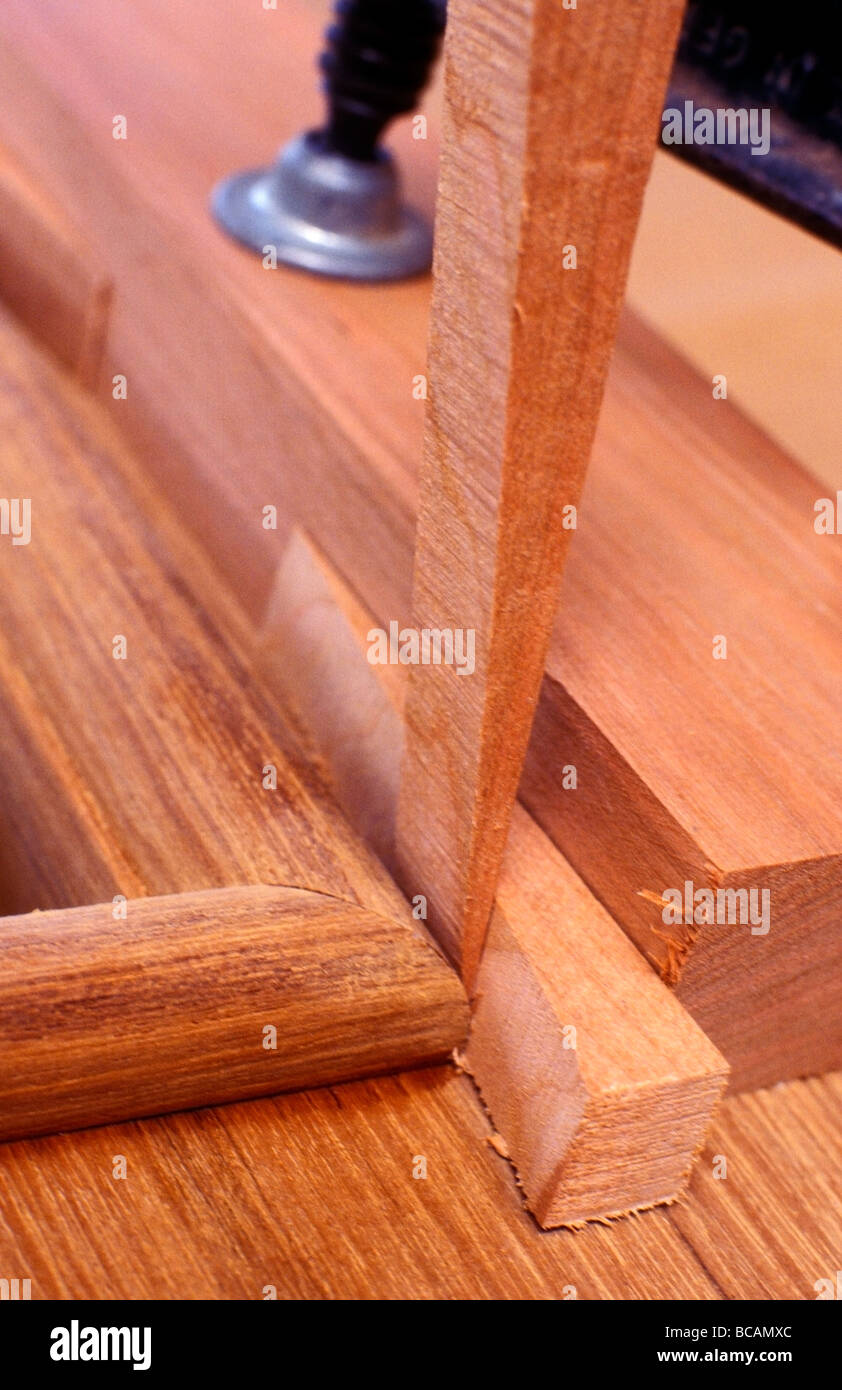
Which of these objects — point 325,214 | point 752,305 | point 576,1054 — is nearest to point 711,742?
point 576,1054

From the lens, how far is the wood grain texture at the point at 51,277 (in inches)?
32.5

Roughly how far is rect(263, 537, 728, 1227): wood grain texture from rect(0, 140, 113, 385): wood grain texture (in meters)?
0.39

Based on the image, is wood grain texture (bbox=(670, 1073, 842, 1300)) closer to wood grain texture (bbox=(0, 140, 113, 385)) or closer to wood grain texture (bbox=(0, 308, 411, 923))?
wood grain texture (bbox=(0, 308, 411, 923))

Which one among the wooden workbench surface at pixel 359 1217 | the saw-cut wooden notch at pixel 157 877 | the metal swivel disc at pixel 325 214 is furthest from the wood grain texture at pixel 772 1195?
the metal swivel disc at pixel 325 214

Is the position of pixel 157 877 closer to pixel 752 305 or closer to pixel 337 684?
pixel 337 684

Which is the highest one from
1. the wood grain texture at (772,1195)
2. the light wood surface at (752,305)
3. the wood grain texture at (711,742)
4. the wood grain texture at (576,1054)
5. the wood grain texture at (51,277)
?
the light wood surface at (752,305)

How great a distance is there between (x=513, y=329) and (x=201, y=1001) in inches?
9.3

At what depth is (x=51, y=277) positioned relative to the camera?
854 millimetres

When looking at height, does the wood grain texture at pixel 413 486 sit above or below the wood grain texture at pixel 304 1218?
above

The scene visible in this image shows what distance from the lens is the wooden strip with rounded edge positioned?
0.45m

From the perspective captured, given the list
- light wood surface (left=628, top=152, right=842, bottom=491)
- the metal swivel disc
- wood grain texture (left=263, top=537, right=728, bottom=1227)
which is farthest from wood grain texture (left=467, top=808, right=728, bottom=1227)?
light wood surface (left=628, top=152, right=842, bottom=491)

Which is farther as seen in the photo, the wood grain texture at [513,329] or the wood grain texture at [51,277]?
the wood grain texture at [51,277]

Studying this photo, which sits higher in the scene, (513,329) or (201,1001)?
(513,329)

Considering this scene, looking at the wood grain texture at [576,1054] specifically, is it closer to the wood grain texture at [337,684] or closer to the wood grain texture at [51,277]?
the wood grain texture at [337,684]
